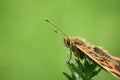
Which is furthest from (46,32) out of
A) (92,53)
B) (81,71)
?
(81,71)

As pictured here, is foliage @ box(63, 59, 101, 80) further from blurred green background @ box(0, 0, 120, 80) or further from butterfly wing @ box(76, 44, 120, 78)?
blurred green background @ box(0, 0, 120, 80)

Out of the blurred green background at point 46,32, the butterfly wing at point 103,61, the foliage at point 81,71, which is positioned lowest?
the foliage at point 81,71

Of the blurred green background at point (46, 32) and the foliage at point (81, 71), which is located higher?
the blurred green background at point (46, 32)

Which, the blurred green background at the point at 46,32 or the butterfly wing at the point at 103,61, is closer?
the butterfly wing at the point at 103,61

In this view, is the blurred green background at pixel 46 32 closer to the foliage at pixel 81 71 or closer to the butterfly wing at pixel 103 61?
the butterfly wing at pixel 103 61

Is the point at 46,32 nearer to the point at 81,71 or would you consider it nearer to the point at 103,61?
the point at 103,61

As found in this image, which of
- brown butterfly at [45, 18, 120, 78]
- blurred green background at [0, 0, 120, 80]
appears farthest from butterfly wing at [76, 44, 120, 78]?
blurred green background at [0, 0, 120, 80]

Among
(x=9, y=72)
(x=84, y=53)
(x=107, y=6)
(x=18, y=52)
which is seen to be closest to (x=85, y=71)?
(x=84, y=53)

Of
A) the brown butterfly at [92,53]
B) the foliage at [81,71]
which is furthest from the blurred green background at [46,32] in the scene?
the foliage at [81,71]

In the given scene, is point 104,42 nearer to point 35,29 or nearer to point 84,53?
point 35,29
